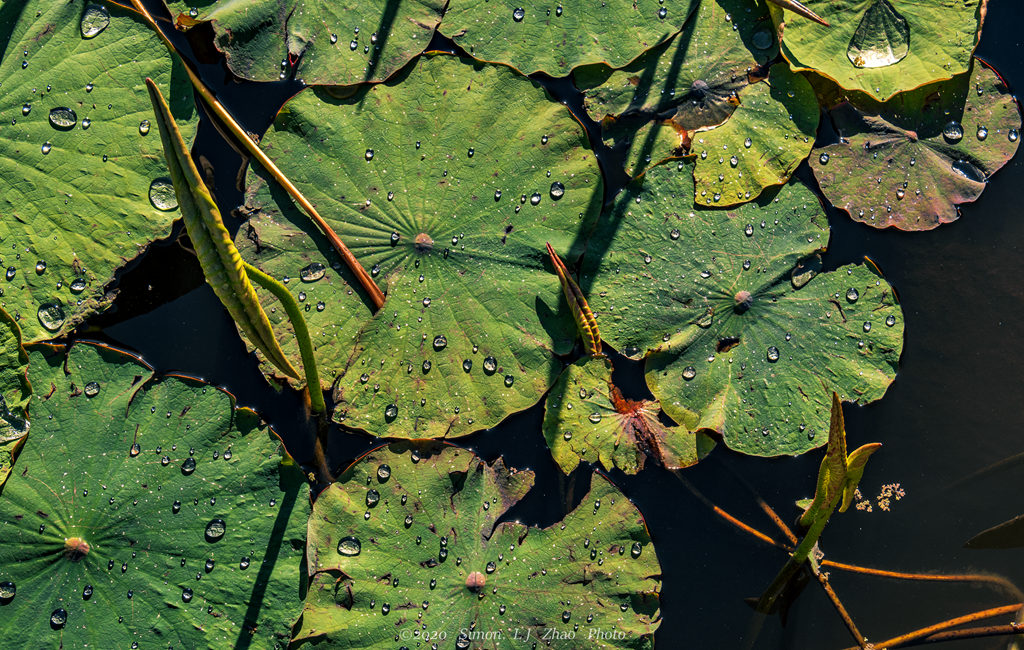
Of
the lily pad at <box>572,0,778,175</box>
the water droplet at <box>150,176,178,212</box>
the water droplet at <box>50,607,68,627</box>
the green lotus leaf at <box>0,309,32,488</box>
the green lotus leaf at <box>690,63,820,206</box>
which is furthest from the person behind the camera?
the lily pad at <box>572,0,778,175</box>

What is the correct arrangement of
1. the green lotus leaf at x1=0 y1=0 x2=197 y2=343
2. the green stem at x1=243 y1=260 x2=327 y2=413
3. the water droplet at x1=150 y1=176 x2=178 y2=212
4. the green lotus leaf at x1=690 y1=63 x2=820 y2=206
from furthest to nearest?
the green lotus leaf at x1=690 y1=63 x2=820 y2=206 < the water droplet at x1=150 y1=176 x2=178 y2=212 < the green lotus leaf at x1=0 y1=0 x2=197 y2=343 < the green stem at x1=243 y1=260 x2=327 y2=413

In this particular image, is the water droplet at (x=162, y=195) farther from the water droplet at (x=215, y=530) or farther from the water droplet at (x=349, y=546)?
the water droplet at (x=349, y=546)

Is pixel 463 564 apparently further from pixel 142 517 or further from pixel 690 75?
pixel 690 75

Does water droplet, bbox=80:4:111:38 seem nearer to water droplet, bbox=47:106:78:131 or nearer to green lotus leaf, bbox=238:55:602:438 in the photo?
water droplet, bbox=47:106:78:131

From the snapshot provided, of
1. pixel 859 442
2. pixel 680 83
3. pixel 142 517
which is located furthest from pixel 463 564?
pixel 680 83

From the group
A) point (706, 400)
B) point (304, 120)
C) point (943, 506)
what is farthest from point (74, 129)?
point (943, 506)

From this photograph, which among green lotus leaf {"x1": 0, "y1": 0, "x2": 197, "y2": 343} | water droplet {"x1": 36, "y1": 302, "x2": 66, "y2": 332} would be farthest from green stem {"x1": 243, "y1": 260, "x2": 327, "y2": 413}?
water droplet {"x1": 36, "y1": 302, "x2": 66, "y2": 332}
